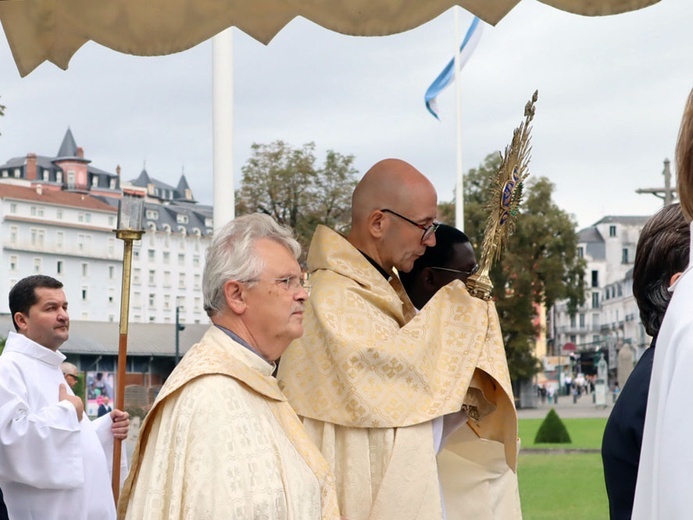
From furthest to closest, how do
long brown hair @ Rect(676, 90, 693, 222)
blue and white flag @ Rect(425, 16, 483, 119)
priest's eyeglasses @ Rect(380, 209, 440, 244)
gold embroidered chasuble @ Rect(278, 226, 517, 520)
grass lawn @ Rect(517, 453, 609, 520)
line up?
blue and white flag @ Rect(425, 16, 483, 119) < grass lawn @ Rect(517, 453, 609, 520) < priest's eyeglasses @ Rect(380, 209, 440, 244) < gold embroidered chasuble @ Rect(278, 226, 517, 520) < long brown hair @ Rect(676, 90, 693, 222)

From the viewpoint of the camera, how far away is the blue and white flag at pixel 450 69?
70.1ft

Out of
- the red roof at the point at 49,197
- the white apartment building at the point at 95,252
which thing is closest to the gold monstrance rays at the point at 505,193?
the white apartment building at the point at 95,252

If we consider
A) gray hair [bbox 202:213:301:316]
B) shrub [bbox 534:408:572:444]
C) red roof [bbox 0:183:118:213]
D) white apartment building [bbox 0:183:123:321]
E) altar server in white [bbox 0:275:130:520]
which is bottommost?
shrub [bbox 534:408:572:444]

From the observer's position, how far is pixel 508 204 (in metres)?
4.32

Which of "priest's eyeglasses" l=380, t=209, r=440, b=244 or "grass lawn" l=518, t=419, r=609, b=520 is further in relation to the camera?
"grass lawn" l=518, t=419, r=609, b=520

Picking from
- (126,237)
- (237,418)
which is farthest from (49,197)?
(237,418)

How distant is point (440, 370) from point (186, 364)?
1.06 metres

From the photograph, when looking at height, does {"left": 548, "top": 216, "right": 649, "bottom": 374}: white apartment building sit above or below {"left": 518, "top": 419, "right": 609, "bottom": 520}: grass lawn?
above

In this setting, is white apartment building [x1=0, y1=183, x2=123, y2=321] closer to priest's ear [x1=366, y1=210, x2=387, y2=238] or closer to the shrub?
the shrub

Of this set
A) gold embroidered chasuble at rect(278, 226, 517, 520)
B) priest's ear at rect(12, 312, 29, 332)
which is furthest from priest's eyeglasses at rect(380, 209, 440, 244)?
priest's ear at rect(12, 312, 29, 332)

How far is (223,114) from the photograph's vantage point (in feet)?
21.0

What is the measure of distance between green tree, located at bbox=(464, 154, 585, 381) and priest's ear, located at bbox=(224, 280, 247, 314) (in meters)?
45.5

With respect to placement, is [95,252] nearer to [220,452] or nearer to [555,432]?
[555,432]

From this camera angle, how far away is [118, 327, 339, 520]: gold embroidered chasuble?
3.06 m
